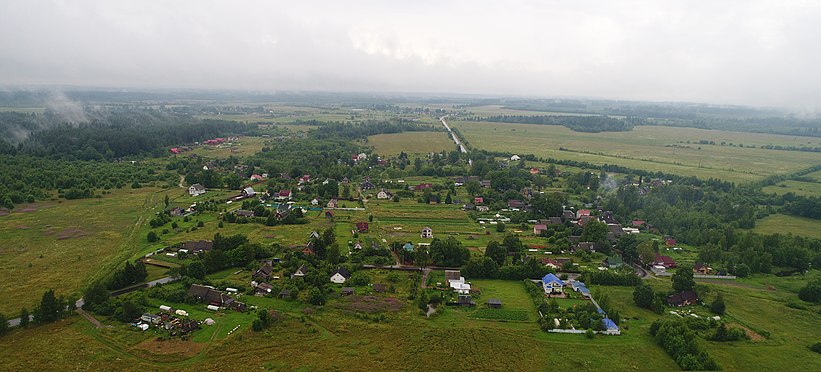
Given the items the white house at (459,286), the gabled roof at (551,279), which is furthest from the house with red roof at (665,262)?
the white house at (459,286)

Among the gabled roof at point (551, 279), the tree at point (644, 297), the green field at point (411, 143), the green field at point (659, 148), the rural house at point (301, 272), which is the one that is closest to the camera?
the tree at point (644, 297)

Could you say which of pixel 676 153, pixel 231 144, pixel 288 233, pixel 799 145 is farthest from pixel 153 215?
pixel 799 145

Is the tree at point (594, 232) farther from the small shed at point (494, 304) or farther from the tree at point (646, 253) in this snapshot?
the small shed at point (494, 304)

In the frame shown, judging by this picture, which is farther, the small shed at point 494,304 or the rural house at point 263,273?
the rural house at point 263,273

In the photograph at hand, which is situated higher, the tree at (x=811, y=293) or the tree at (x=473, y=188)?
the tree at (x=473, y=188)

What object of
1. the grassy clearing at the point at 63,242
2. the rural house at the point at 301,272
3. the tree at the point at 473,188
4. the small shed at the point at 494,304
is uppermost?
the tree at the point at 473,188

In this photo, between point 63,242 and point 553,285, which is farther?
point 63,242

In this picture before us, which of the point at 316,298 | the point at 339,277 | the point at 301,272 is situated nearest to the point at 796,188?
the point at 339,277

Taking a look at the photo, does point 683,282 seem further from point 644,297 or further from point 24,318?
point 24,318
